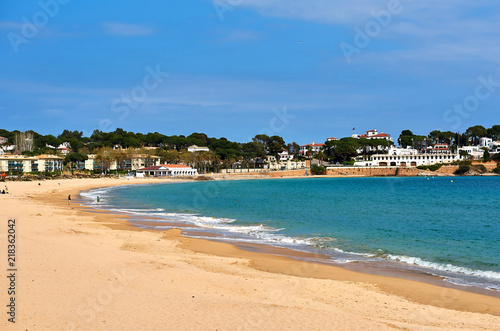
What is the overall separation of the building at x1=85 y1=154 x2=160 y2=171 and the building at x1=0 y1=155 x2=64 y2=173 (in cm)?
1631

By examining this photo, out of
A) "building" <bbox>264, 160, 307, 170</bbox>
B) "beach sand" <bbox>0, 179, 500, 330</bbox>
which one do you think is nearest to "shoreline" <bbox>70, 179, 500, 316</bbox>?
"beach sand" <bbox>0, 179, 500, 330</bbox>

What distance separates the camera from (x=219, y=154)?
499ft

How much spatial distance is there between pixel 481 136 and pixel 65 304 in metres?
200

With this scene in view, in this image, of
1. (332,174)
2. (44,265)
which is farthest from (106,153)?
(44,265)

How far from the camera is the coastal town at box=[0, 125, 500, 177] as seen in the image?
116 m

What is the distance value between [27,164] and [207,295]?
103 m

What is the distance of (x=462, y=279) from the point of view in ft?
42.6

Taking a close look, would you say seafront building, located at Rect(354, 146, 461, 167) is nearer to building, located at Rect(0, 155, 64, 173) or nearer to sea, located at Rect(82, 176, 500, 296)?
building, located at Rect(0, 155, 64, 173)

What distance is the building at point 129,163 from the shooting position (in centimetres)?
12206

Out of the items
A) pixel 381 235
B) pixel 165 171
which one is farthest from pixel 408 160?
pixel 381 235

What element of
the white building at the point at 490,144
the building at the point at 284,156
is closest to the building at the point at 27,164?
the building at the point at 284,156

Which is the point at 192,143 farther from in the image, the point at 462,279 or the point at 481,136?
the point at 462,279

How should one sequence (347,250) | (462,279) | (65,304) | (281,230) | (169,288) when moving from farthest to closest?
(281,230) < (347,250) < (462,279) < (169,288) < (65,304)

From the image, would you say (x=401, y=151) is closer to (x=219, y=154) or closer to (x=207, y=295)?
(x=219, y=154)
